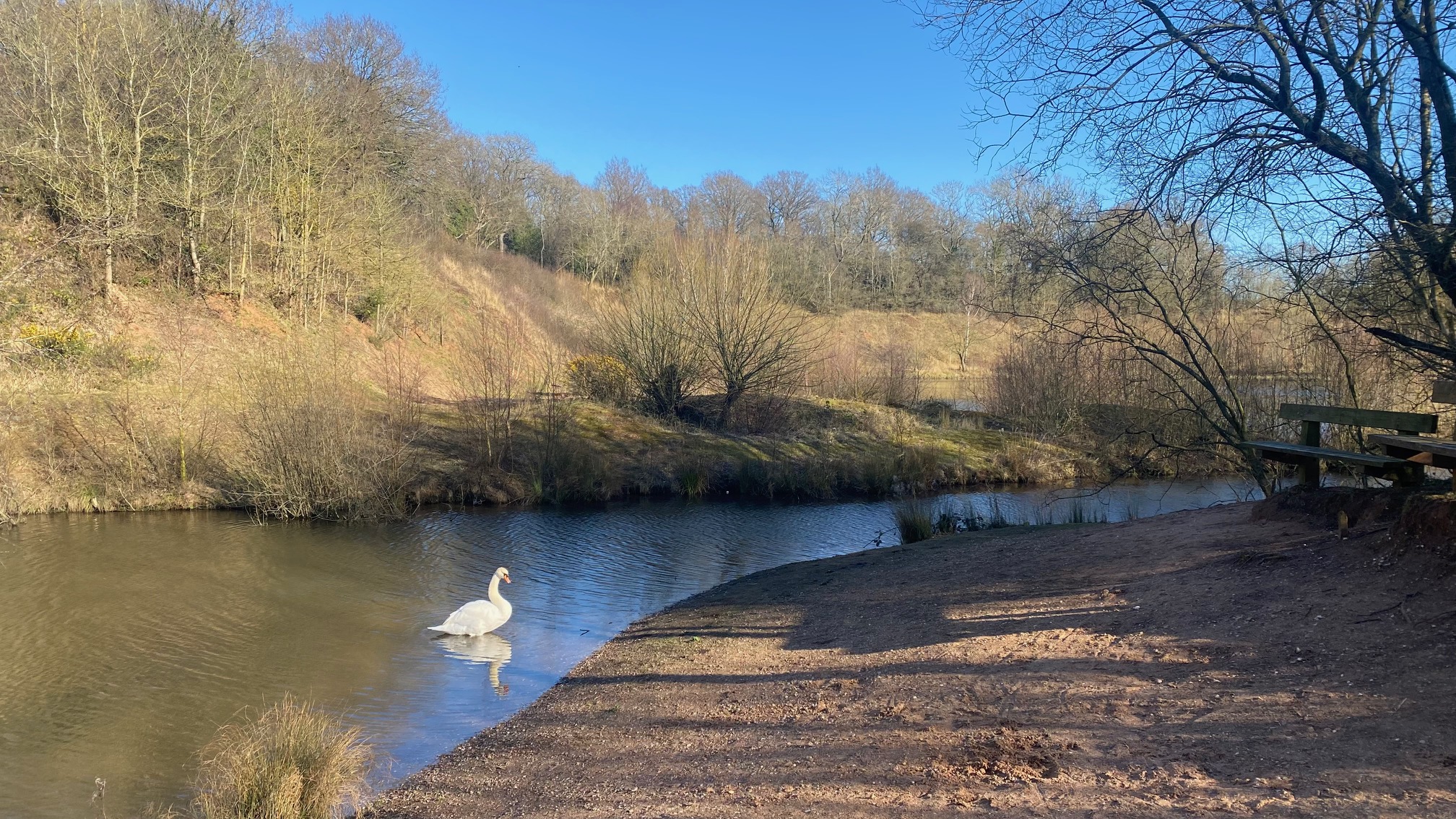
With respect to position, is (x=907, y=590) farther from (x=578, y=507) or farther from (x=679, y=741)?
(x=578, y=507)

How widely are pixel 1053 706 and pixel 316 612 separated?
28.3 feet

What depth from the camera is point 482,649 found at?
886 centimetres

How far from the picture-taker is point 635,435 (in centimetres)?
2183

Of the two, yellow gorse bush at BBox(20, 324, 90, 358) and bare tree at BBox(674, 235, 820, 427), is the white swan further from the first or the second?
bare tree at BBox(674, 235, 820, 427)

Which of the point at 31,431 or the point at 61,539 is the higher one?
the point at 31,431

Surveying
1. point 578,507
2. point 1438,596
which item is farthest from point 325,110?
point 1438,596

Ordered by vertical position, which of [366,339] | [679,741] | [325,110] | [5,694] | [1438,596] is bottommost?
[5,694]

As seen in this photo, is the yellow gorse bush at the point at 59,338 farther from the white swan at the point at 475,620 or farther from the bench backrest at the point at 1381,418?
the bench backrest at the point at 1381,418

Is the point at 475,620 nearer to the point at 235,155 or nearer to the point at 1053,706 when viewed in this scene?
the point at 1053,706

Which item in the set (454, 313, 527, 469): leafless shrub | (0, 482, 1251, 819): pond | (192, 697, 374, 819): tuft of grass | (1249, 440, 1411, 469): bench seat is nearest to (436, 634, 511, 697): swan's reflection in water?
(0, 482, 1251, 819): pond

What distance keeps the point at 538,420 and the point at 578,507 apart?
2956mm

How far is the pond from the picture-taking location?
6625mm

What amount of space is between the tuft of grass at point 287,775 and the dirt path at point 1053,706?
36cm

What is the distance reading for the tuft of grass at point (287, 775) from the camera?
175 inches
